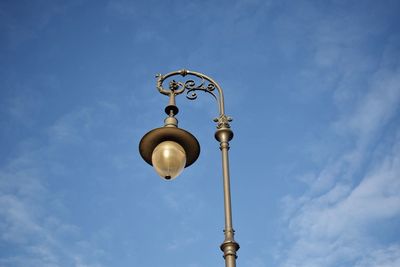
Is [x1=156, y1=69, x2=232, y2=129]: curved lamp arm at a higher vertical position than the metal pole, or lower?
higher

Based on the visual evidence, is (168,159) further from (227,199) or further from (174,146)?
(227,199)

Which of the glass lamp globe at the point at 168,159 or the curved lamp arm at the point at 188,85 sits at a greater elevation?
the curved lamp arm at the point at 188,85

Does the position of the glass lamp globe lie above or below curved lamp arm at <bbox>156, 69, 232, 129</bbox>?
below

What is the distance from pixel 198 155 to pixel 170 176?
753mm

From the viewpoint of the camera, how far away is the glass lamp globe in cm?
866

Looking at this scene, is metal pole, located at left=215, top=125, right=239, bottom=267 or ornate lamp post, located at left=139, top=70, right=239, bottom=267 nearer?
metal pole, located at left=215, top=125, right=239, bottom=267

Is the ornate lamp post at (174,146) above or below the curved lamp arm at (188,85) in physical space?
below

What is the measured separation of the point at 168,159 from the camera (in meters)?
8.70

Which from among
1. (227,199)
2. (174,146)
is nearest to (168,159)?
(174,146)

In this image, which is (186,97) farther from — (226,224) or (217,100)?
(226,224)

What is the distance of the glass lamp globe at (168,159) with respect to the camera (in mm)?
→ 8656

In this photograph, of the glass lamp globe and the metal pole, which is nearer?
the metal pole

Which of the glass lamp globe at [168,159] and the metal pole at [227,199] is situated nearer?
the metal pole at [227,199]

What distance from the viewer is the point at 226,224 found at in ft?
24.7
